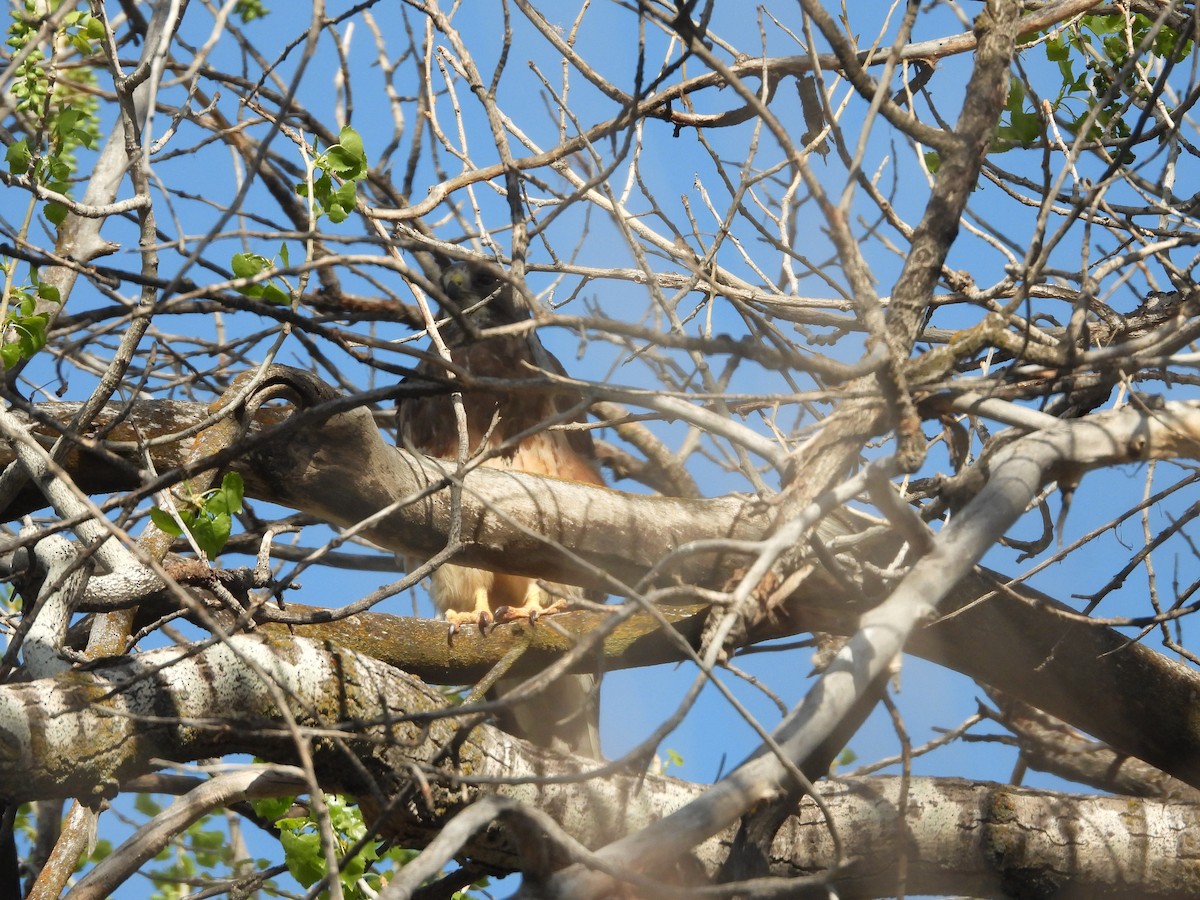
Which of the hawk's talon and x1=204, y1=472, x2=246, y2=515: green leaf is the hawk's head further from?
x1=204, y1=472, x2=246, y2=515: green leaf

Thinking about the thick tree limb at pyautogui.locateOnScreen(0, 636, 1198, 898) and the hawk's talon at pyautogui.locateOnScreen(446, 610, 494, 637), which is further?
the hawk's talon at pyautogui.locateOnScreen(446, 610, 494, 637)

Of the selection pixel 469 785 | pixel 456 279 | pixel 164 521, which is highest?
pixel 456 279

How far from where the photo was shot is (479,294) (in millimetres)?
5602

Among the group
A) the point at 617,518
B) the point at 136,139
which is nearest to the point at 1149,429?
the point at 617,518

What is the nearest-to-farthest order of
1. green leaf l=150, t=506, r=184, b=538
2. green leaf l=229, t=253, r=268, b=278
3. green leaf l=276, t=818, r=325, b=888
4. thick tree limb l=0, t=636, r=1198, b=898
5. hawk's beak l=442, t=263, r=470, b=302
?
1. thick tree limb l=0, t=636, r=1198, b=898
2. green leaf l=150, t=506, r=184, b=538
3. green leaf l=229, t=253, r=268, b=278
4. green leaf l=276, t=818, r=325, b=888
5. hawk's beak l=442, t=263, r=470, b=302

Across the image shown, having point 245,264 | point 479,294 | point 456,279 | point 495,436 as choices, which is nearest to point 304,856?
point 245,264

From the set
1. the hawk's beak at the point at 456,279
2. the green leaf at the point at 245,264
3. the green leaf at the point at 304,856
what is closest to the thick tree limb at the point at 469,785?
the green leaf at the point at 304,856

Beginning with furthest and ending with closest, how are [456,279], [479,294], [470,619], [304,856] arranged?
[479,294] → [456,279] → [470,619] → [304,856]

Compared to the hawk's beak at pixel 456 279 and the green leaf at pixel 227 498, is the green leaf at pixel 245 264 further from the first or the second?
the hawk's beak at pixel 456 279

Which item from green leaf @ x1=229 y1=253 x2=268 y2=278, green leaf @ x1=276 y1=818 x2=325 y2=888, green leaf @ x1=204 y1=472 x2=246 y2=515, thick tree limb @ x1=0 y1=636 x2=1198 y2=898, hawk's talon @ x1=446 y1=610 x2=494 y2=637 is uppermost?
green leaf @ x1=229 y1=253 x2=268 y2=278

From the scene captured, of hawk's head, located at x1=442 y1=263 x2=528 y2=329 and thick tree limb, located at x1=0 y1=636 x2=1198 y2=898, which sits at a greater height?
hawk's head, located at x1=442 y1=263 x2=528 y2=329

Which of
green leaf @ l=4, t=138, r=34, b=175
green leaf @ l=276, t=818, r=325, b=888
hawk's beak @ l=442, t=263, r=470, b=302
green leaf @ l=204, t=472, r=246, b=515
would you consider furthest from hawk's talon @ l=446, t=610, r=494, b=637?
green leaf @ l=4, t=138, r=34, b=175

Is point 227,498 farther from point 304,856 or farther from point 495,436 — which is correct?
point 495,436

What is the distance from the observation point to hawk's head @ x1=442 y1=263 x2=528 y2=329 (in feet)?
17.7
